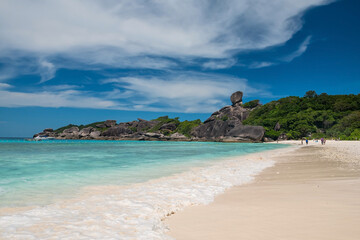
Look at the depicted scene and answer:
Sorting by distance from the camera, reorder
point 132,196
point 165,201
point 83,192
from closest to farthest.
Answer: point 165,201
point 132,196
point 83,192

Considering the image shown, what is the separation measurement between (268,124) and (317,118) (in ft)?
55.8

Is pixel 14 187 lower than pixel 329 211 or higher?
lower

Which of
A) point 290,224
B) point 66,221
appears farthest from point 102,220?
point 290,224

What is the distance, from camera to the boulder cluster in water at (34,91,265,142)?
8663cm

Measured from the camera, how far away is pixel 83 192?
6.76 m

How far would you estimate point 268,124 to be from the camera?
9319 cm

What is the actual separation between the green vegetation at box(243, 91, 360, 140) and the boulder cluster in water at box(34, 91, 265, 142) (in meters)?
8.98

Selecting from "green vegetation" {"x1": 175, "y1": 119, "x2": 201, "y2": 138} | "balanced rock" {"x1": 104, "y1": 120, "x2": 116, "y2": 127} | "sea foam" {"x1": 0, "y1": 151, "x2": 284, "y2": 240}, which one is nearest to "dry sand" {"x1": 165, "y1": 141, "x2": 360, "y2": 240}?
"sea foam" {"x1": 0, "y1": 151, "x2": 284, "y2": 240}

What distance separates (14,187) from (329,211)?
28.0 ft

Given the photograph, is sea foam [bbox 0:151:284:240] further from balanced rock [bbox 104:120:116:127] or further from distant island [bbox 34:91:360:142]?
balanced rock [bbox 104:120:116:127]

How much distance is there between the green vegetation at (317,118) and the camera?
7038 cm

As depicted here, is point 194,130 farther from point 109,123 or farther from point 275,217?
point 275,217

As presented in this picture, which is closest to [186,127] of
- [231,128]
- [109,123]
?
[231,128]

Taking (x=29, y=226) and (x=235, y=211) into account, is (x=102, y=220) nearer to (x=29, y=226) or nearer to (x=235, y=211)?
(x=29, y=226)
